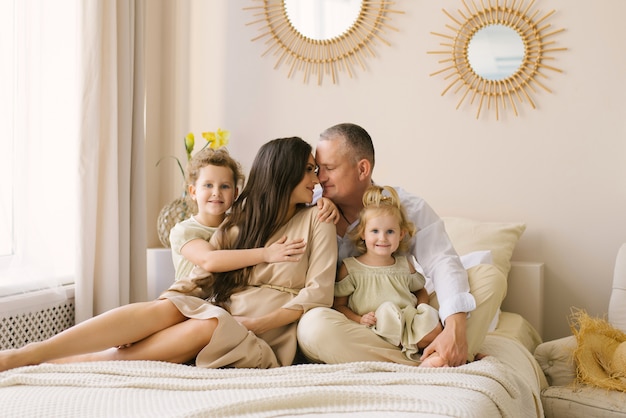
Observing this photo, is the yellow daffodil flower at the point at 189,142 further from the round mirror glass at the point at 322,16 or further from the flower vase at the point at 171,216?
the round mirror glass at the point at 322,16

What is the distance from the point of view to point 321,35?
329 cm

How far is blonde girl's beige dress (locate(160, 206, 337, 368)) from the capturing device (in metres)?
1.83

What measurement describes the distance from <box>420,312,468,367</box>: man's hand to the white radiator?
4.86 feet

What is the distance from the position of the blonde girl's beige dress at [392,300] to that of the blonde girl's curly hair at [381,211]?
57mm

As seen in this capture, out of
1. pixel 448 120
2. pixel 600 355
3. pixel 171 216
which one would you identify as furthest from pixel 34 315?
pixel 600 355

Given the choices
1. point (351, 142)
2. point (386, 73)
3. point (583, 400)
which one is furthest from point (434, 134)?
point (583, 400)

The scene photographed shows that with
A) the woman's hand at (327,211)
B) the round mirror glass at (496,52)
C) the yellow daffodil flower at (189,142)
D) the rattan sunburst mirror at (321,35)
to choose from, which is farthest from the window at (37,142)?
the round mirror glass at (496,52)

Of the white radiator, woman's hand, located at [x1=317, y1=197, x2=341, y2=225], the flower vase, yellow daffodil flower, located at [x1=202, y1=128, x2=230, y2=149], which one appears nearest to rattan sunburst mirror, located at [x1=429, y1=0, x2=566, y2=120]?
yellow daffodil flower, located at [x1=202, y1=128, x2=230, y2=149]

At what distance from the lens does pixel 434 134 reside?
10.1 ft

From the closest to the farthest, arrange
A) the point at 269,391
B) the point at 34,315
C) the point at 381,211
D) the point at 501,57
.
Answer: the point at 269,391 < the point at 381,211 < the point at 34,315 < the point at 501,57

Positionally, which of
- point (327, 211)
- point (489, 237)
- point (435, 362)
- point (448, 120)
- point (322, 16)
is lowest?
point (435, 362)

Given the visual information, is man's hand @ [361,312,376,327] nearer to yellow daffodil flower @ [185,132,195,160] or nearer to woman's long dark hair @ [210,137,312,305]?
woman's long dark hair @ [210,137,312,305]

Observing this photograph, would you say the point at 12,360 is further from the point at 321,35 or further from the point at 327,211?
the point at 321,35

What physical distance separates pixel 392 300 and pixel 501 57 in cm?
141
